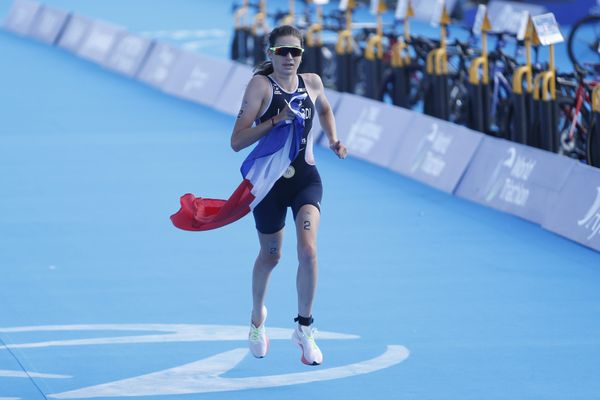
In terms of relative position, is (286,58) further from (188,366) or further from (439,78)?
(439,78)

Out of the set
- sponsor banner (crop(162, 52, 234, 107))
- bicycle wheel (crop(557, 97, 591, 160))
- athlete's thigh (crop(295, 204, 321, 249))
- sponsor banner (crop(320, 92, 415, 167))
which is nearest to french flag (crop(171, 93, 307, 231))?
athlete's thigh (crop(295, 204, 321, 249))

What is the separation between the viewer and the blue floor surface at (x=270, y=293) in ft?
27.8

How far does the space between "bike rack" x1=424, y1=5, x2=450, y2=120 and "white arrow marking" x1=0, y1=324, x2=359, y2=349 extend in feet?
24.3

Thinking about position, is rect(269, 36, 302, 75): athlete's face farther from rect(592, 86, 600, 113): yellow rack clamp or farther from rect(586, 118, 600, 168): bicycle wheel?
rect(586, 118, 600, 168): bicycle wheel

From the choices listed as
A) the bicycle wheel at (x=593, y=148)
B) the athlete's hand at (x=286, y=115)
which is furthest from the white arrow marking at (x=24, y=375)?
the bicycle wheel at (x=593, y=148)

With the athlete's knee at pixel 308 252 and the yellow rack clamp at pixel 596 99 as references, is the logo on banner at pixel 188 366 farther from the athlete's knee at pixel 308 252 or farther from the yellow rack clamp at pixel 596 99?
the yellow rack clamp at pixel 596 99

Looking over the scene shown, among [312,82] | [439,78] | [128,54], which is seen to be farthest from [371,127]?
[128,54]

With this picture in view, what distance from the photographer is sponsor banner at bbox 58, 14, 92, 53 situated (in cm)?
2898

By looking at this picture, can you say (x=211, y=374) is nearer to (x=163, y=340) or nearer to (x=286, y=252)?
(x=163, y=340)

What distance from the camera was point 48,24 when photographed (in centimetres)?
3138

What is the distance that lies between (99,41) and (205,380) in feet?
66.0

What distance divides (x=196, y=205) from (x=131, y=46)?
57.8 ft

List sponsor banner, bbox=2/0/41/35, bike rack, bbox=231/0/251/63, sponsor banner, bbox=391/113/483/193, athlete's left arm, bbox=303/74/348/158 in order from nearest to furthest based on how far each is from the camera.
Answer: athlete's left arm, bbox=303/74/348/158, sponsor banner, bbox=391/113/483/193, bike rack, bbox=231/0/251/63, sponsor banner, bbox=2/0/41/35

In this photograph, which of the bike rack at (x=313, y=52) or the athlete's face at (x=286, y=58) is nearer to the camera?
the athlete's face at (x=286, y=58)
